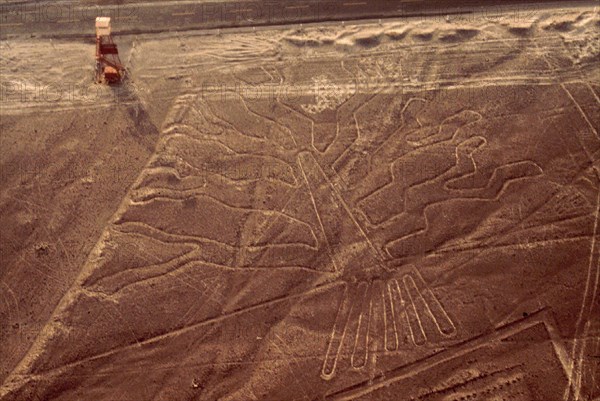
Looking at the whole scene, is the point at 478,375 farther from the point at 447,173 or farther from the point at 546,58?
the point at 546,58

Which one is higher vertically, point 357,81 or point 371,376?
point 357,81

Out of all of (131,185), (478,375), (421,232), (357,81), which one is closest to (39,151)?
(131,185)

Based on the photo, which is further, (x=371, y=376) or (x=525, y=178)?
(x=525, y=178)

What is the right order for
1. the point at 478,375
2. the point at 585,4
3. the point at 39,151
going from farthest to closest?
the point at 585,4
the point at 39,151
the point at 478,375

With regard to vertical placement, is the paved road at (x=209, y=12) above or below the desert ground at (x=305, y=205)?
above

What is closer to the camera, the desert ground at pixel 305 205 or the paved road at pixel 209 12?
the desert ground at pixel 305 205
